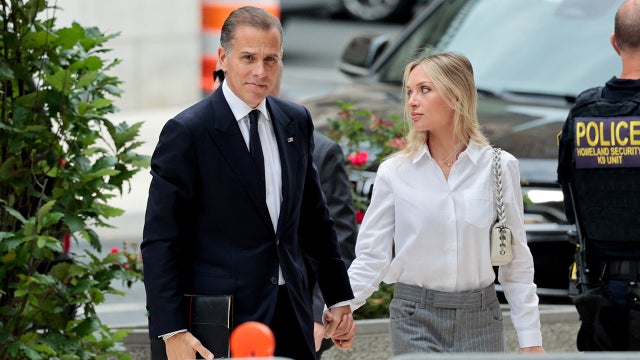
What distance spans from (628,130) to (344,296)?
136 cm

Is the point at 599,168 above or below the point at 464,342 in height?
above

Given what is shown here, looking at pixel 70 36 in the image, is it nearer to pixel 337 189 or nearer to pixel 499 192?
pixel 337 189

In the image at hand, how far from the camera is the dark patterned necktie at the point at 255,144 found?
4.58 meters

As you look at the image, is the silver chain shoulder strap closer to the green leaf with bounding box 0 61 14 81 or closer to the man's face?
the man's face

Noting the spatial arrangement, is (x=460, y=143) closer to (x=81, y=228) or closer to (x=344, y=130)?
(x=81, y=228)

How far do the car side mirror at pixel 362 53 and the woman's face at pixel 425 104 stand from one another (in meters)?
4.48

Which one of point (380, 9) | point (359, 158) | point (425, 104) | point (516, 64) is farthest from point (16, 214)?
point (380, 9)

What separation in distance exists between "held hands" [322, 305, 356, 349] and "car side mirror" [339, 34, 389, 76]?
4.69 metres

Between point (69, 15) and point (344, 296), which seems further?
point (69, 15)

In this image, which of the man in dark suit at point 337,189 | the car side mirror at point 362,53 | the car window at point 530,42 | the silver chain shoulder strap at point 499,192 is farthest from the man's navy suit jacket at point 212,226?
the car side mirror at point 362,53

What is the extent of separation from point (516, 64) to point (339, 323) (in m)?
4.12

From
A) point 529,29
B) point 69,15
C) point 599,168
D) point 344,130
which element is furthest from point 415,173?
point 69,15

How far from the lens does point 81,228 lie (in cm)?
550

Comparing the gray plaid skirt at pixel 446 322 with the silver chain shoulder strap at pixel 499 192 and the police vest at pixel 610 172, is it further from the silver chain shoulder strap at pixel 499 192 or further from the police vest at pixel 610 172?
the police vest at pixel 610 172
